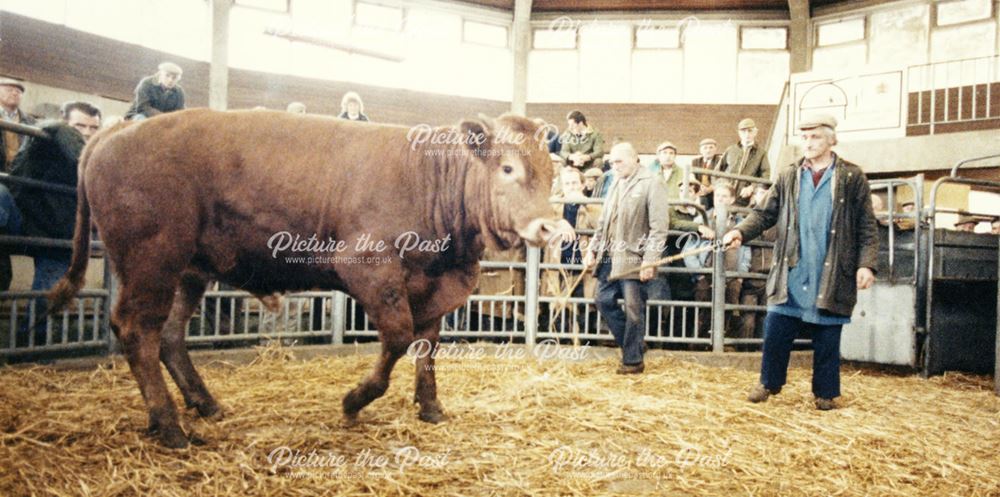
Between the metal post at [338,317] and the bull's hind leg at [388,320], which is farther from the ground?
the bull's hind leg at [388,320]

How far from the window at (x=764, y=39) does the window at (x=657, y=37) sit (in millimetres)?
1704

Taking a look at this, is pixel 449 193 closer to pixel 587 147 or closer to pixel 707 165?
pixel 587 147

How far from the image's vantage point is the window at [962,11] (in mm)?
14683

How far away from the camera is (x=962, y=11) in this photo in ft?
49.2

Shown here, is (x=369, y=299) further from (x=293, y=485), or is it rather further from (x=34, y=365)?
(x=34, y=365)

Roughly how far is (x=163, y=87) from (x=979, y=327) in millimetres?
8992

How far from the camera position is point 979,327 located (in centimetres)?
668

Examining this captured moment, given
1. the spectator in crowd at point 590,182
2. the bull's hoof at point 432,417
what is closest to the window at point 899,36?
the spectator in crowd at point 590,182

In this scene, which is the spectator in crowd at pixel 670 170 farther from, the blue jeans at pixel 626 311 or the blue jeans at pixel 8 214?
the blue jeans at pixel 8 214

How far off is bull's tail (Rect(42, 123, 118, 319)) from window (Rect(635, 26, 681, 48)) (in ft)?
51.9

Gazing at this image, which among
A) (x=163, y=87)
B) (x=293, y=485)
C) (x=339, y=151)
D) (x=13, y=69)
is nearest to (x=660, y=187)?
(x=339, y=151)

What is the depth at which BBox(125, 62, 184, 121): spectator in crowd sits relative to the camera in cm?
701

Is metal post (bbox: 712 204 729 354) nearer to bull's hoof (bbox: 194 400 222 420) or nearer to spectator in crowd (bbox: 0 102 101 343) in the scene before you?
bull's hoof (bbox: 194 400 222 420)

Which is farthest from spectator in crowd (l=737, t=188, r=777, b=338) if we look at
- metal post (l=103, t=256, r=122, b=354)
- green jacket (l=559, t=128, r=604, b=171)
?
metal post (l=103, t=256, r=122, b=354)
